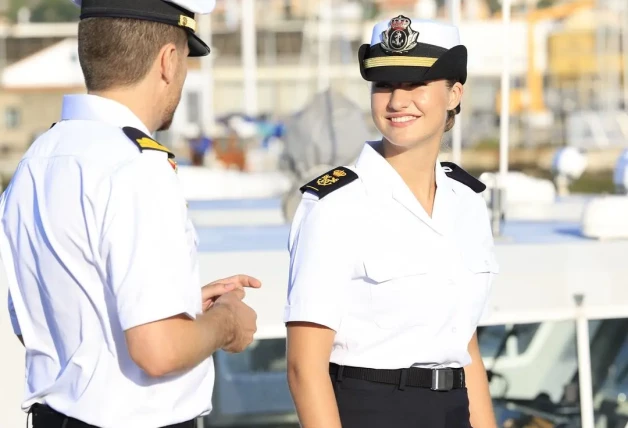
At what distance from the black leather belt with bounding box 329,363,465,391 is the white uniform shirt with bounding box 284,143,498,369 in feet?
0.05

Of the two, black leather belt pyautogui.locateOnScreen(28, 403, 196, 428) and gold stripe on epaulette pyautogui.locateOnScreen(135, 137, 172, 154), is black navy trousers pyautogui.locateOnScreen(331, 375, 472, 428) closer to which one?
Result: black leather belt pyautogui.locateOnScreen(28, 403, 196, 428)

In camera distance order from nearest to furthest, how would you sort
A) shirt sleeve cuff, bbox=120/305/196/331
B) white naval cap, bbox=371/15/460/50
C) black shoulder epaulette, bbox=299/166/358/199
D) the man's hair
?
shirt sleeve cuff, bbox=120/305/196/331 → the man's hair → black shoulder epaulette, bbox=299/166/358/199 → white naval cap, bbox=371/15/460/50

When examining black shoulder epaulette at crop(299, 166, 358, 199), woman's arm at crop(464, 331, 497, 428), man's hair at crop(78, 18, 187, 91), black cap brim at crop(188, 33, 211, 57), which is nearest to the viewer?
man's hair at crop(78, 18, 187, 91)

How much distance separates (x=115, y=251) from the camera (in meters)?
2.04

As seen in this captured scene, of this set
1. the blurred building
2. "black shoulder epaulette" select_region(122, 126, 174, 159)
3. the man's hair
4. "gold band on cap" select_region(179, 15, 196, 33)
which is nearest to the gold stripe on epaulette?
"black shoulder epaulette" select_region(122, 126, 174, 159)

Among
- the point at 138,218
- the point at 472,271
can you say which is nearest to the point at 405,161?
the point at 472,271

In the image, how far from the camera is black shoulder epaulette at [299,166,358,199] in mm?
2559

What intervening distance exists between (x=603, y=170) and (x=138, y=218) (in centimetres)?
3754

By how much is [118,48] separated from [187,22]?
5.9 inches

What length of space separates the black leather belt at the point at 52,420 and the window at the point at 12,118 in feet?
192

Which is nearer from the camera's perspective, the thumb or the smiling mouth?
the thumb

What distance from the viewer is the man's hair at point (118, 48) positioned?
2170 millimetres

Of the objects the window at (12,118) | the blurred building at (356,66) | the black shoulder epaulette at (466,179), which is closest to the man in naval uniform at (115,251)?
the black shoulder epaulette at (466,179)

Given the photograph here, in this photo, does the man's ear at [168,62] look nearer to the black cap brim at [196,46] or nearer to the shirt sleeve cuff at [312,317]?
the black cap brim at [196,46]
